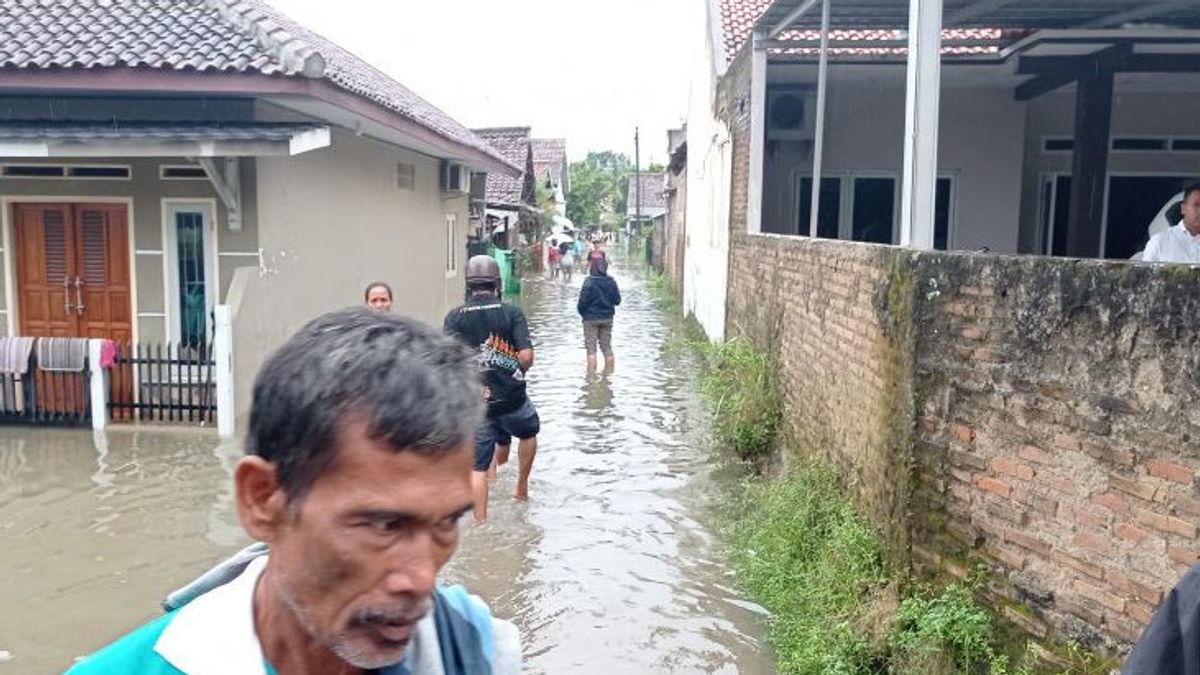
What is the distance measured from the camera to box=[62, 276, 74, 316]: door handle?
367 inches

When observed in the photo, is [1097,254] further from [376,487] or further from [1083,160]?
[376,487]

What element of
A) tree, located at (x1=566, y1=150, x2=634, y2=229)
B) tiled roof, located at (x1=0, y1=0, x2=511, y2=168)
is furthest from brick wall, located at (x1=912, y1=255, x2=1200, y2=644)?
tree, located at (x1=566, y1=150, x2=634, y2=229)

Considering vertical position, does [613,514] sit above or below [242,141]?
below

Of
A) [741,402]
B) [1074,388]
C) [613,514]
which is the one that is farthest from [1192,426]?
[741,402]

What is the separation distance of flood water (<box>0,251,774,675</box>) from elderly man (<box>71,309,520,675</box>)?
3.57 m

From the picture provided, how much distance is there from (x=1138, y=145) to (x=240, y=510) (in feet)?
45.4

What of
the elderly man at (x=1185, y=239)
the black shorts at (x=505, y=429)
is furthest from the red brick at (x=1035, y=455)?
the black shorts at (x=505, y=429)

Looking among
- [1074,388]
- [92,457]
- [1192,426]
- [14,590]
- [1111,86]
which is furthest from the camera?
[1111,86]

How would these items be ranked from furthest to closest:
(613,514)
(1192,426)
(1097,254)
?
(1097,254), (613,514), (1192,426)

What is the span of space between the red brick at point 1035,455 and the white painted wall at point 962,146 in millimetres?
10128

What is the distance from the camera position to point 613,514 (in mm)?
7059

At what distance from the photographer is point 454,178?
1723cm

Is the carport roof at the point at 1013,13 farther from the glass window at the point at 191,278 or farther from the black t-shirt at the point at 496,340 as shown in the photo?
the glass window at the point at 191,278

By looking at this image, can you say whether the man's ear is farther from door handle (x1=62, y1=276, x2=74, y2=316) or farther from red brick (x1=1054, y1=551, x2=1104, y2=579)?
door handle (x1=62, y1=276, x2=74, y2=316)
